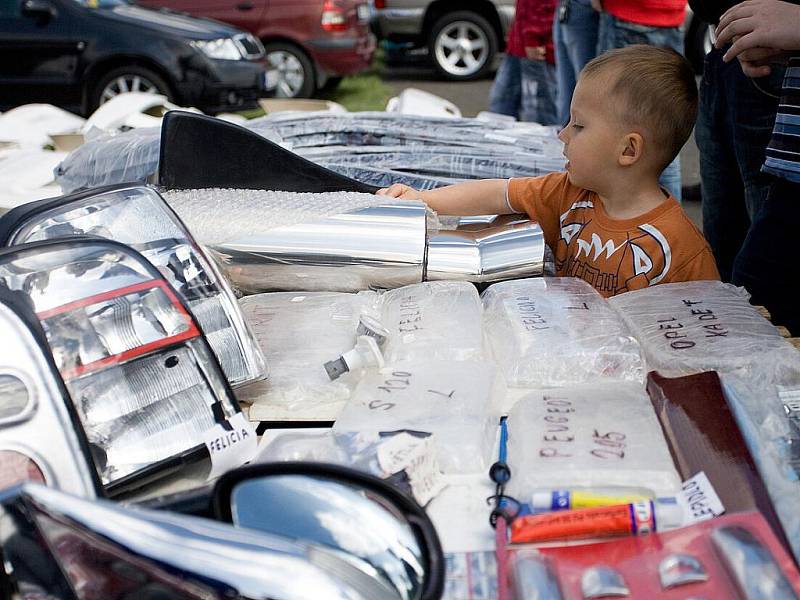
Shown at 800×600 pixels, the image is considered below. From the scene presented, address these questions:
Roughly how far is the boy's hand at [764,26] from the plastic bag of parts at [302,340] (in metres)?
0.81

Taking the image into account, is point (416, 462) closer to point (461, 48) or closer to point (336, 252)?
point (336, 252)

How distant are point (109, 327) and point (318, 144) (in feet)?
4.63

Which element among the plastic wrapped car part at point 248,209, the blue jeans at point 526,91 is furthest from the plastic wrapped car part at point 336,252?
the blue jeans at point 526,91

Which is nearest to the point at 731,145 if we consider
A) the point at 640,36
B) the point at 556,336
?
the point at 640,36

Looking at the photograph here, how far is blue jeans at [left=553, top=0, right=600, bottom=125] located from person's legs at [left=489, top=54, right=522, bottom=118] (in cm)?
Result: 76

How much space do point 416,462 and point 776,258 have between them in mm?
1095

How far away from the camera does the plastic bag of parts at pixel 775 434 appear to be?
0.89 metres

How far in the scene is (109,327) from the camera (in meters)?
1.01

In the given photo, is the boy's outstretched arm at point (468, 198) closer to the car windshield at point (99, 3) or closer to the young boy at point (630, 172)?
the young boy at point (630, 172)

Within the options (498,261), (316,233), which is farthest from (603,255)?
(316,233)

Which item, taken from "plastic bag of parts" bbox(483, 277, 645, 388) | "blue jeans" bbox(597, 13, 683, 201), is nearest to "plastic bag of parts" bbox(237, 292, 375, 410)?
"plastic bag of parts" bbox(483, 277, 645, 388)

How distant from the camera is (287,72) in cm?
776

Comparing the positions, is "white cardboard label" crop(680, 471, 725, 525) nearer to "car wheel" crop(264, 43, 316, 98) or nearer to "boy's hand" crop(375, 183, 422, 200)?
"boy's hand" crop(375, 183, 422, 200)

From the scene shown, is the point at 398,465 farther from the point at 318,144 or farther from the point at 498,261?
the point at 318,144
